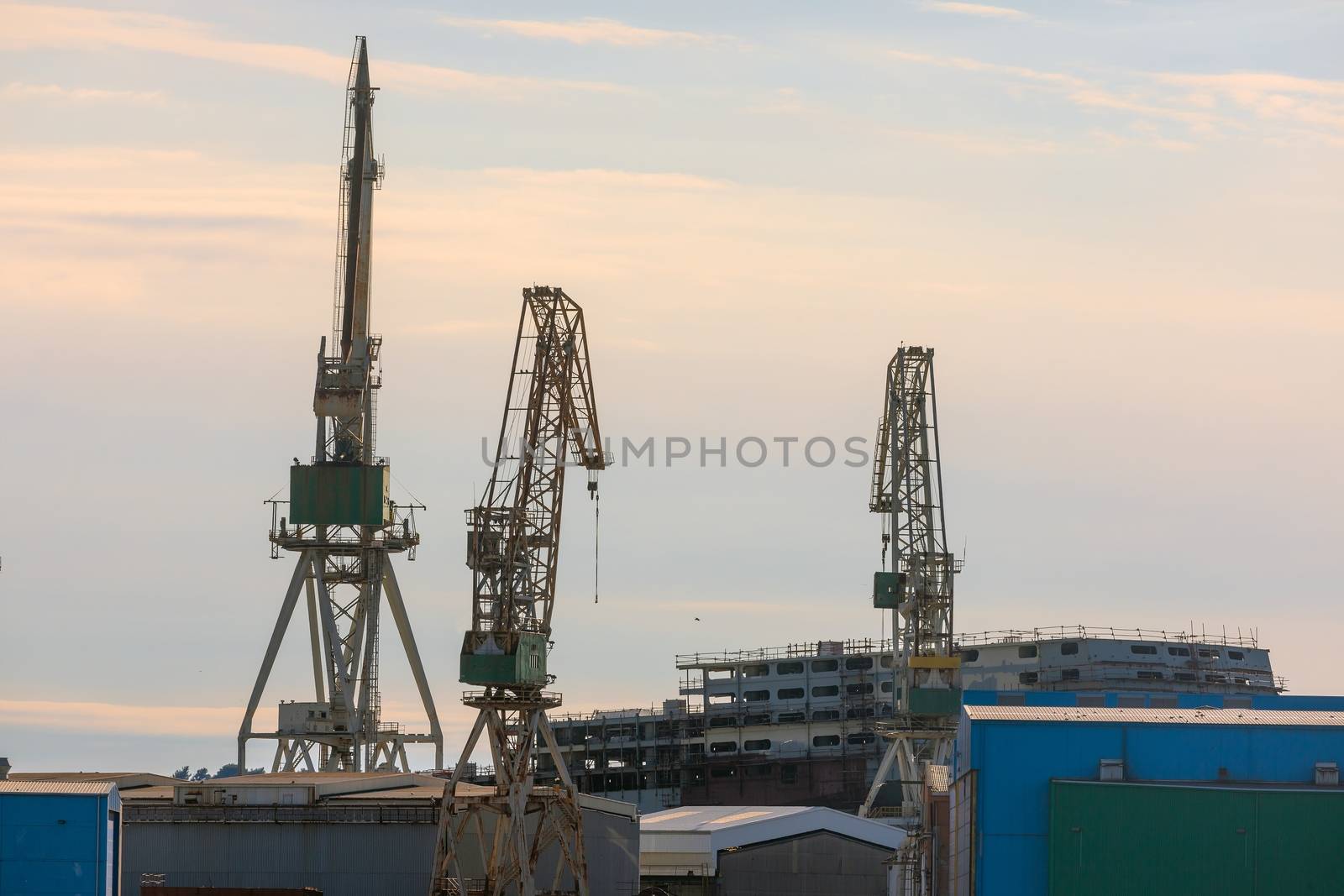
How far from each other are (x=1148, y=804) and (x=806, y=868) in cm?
4498

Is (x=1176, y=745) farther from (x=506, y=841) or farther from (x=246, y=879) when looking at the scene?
(x=246, y=879)

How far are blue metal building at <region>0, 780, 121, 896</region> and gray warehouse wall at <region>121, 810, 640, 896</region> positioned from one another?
15020 millimetres

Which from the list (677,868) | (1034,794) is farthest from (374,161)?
(1034,794)

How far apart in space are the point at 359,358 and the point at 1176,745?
5285 cm

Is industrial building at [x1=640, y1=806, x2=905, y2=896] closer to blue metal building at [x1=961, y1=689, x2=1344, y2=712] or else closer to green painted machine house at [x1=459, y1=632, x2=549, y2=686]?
blue metal building at [x1=961, y1=689, x2=1344, y2=712]

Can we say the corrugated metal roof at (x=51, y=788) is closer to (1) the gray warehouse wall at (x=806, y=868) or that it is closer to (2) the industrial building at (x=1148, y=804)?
(2) the industrial building at (x=1148, y=804)

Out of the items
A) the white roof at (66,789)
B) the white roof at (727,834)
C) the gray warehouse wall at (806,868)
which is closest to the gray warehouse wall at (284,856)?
the white roof at (66,789)

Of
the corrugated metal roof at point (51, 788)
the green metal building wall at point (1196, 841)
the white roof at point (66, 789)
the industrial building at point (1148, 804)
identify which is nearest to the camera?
the green metal building wall at point (1196, 841)

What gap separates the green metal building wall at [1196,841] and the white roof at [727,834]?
4266 centimetres

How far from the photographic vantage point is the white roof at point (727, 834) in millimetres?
116438

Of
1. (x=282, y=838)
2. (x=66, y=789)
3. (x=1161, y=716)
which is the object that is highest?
(x=1161, y=716)

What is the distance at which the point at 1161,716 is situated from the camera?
82.2 metres

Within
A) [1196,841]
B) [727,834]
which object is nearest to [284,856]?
[727,834]

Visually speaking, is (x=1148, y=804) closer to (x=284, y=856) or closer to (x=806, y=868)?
(x=284, y=856)
